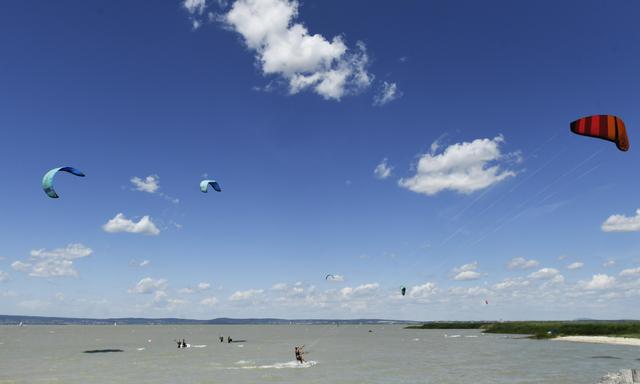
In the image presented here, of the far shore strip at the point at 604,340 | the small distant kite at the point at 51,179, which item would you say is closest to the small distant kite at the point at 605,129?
the small distant kite at the point at 51,179

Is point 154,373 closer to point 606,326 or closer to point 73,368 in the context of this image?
point 73,368

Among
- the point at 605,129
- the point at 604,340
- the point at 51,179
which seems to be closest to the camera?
the point at 605,129

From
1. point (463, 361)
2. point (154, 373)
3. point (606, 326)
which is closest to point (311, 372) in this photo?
point (154, 373)

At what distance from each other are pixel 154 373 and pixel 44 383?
33.2ft

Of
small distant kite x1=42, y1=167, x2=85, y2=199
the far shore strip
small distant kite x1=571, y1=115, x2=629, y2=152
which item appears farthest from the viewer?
the far shore strip

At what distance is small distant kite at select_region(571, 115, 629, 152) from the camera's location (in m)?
21.8

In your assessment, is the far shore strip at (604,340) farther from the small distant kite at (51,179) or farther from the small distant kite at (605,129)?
the small distant kite at (51,179)

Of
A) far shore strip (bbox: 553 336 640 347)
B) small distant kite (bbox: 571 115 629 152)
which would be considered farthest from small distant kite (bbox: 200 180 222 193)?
far shore strip (bbox: 553 336 640 347)

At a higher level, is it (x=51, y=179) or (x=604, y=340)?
(x=51, y=179)

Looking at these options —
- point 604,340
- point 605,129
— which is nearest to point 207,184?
point 605,129

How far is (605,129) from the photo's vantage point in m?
22.0

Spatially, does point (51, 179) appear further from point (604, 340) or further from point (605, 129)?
point (604, 340)

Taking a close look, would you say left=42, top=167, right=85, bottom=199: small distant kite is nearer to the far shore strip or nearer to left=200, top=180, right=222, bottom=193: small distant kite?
left=200, top=180, right=222, bottom=193: small distant kite

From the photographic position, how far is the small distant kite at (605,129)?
21.8 m
